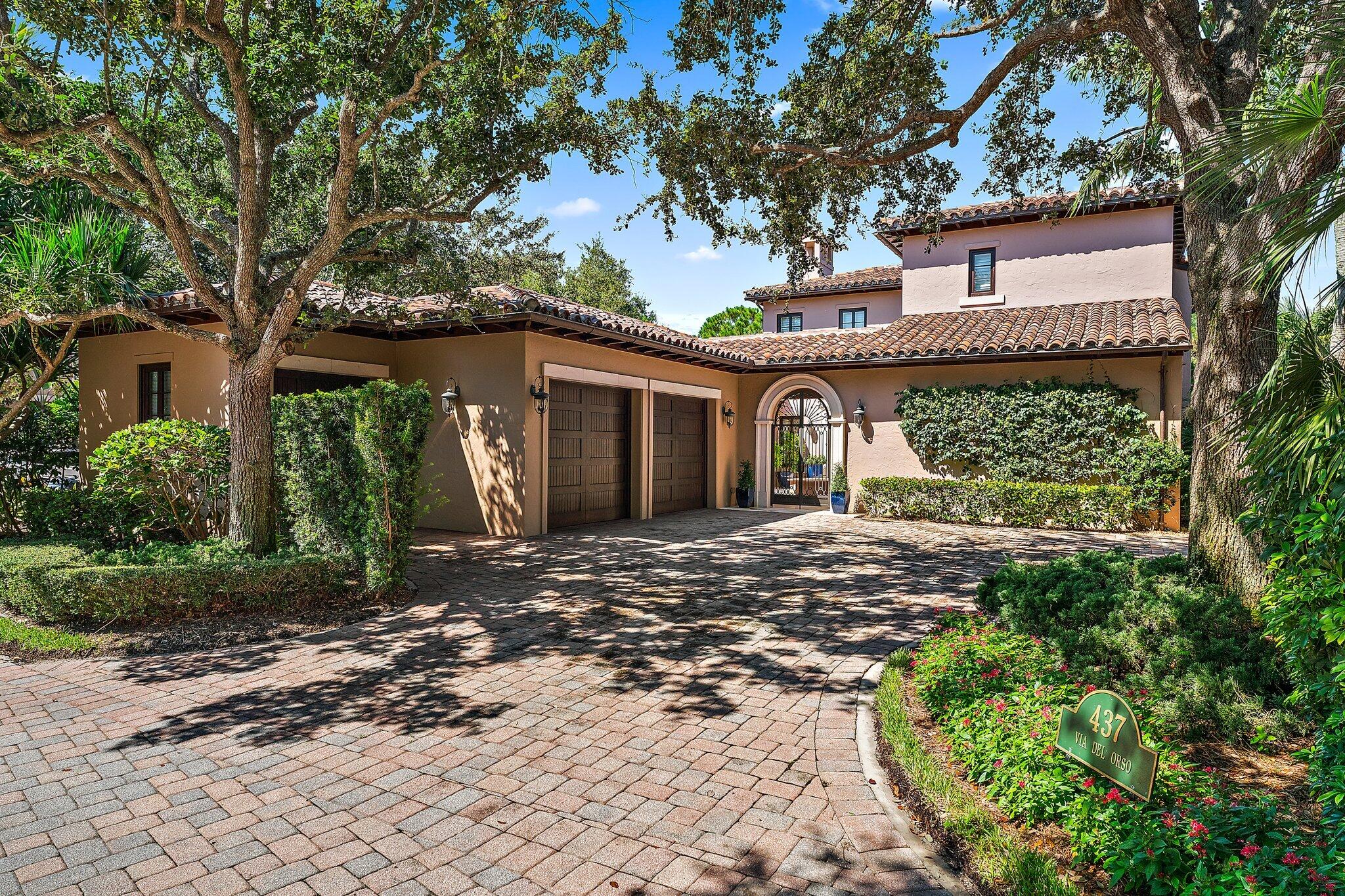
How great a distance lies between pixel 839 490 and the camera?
1642cm

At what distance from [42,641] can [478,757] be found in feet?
15.5

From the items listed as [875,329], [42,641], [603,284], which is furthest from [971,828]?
[603,284]

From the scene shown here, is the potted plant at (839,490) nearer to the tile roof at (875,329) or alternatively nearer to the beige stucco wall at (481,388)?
the tile roof at (875,329)

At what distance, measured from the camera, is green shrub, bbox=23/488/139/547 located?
885cm

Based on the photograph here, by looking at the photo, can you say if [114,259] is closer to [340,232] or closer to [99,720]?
[340,232]

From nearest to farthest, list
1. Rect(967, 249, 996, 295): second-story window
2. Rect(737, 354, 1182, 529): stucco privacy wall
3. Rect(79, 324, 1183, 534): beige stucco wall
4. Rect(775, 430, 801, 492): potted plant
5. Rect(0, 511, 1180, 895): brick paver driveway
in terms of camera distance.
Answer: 1. Rect(0, 511, 1180, 895): brick paver driveway
2. Rect(79, 324, 1183, 534): beige stucco wall
3. Rect(737, 354, 1182, 529): stucco privacy wall
4. Rect(967, 249, 996, 295): second-story window
5. Rect(775, 430, 801, 492): potted plant

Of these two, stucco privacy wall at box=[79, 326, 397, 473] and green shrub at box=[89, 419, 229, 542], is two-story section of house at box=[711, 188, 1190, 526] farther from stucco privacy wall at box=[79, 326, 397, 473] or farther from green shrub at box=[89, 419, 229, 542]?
green shrub at box=[89, 419, 229, 542]

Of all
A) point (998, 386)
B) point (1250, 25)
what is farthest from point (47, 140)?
point (998, 386)

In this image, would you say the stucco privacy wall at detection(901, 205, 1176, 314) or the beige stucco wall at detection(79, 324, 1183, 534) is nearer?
the beige stucco wall at detection(79, 324, 1183, 534)

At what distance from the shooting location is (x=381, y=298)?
13.6 m

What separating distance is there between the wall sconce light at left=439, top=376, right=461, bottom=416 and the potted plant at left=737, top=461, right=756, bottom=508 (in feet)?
25.7

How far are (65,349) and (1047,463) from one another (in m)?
16.6

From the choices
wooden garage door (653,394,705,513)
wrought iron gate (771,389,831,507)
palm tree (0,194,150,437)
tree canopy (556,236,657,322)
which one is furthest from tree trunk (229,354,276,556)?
tree canopy (556,236,657,322)

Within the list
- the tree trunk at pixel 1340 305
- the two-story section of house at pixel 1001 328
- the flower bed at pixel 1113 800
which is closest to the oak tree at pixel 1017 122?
the tree trunk at pixel 1340 305
